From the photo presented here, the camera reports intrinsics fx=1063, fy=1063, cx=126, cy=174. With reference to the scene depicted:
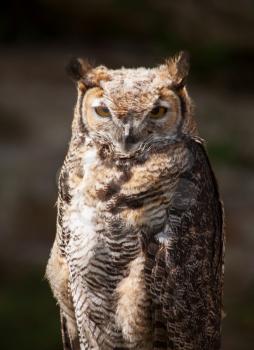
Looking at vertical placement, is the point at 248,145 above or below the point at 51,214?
above

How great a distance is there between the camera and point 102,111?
2.98 meters

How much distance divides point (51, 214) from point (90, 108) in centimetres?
313

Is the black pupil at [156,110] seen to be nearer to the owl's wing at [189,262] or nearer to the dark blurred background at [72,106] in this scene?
the owl's wing at [189,262]

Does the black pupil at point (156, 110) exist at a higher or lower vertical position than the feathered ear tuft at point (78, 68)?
lower

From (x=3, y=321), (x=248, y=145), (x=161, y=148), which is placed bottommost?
(x=3, y=321)

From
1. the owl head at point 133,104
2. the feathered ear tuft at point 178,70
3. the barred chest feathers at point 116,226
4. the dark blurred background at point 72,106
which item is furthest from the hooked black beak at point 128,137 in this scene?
the dark blurred background at point 72,106

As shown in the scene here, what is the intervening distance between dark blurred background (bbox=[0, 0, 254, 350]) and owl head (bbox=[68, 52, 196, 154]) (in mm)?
2700

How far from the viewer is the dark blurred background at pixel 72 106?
5785mm

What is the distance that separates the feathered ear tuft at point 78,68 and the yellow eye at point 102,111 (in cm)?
15

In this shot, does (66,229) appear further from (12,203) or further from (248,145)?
(248,145)

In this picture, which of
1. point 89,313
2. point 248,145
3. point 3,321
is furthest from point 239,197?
point 89,313

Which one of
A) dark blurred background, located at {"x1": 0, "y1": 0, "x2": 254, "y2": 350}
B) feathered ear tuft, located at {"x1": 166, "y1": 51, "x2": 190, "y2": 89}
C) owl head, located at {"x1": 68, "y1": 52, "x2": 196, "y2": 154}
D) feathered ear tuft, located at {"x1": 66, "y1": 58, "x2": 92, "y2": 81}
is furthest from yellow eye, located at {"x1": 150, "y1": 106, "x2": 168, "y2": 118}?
dark blurred background, located at {"x1": 0, "y1": 0, "x2": 254, "y2": 350}

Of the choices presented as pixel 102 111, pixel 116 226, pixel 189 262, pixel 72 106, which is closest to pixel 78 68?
pixel 102 111

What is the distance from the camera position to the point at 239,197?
632 cm
